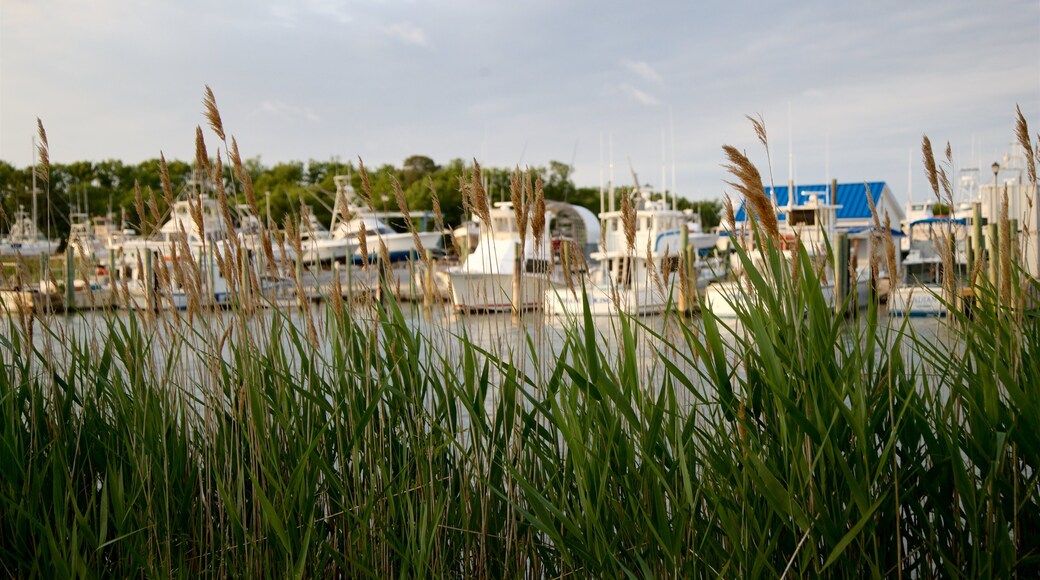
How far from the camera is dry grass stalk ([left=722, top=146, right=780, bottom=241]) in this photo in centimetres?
206

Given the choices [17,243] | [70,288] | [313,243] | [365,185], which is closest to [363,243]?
[365,185]

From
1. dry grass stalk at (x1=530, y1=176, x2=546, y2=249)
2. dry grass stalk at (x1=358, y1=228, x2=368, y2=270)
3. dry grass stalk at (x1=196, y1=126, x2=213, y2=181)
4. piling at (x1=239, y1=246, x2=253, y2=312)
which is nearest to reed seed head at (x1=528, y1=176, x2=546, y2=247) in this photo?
dry grass stalk at (x1=530, y1=176, x2=546, y2=249)

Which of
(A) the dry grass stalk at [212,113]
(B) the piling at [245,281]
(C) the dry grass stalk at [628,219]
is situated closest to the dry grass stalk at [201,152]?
(A) the dry grass stalk at [212,113]

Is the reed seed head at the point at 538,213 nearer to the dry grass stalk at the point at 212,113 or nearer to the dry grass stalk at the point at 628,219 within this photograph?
the dry grass stalk at the point at 628,219

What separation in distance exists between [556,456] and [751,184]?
0.95 meters

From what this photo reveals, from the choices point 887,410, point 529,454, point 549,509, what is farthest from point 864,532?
point 529,454

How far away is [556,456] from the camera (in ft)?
8.40

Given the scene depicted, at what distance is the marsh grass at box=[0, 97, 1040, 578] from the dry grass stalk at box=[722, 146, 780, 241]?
0.45 ft

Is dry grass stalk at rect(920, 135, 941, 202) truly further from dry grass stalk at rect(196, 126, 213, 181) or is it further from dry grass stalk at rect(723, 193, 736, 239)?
dry grass stalk at rect(196, 126, 213, 181)

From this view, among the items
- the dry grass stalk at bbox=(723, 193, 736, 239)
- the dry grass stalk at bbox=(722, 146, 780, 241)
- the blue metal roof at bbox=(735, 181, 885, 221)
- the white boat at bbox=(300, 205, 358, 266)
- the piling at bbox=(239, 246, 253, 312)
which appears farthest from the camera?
the blue metal roof at bbox=(735, 181, 885, 221)

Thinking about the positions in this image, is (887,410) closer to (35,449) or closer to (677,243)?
(35,449)

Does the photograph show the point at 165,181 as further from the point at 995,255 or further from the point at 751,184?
the point at 995,255

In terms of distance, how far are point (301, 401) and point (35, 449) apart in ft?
2.87

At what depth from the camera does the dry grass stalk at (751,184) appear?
81.3 inches
